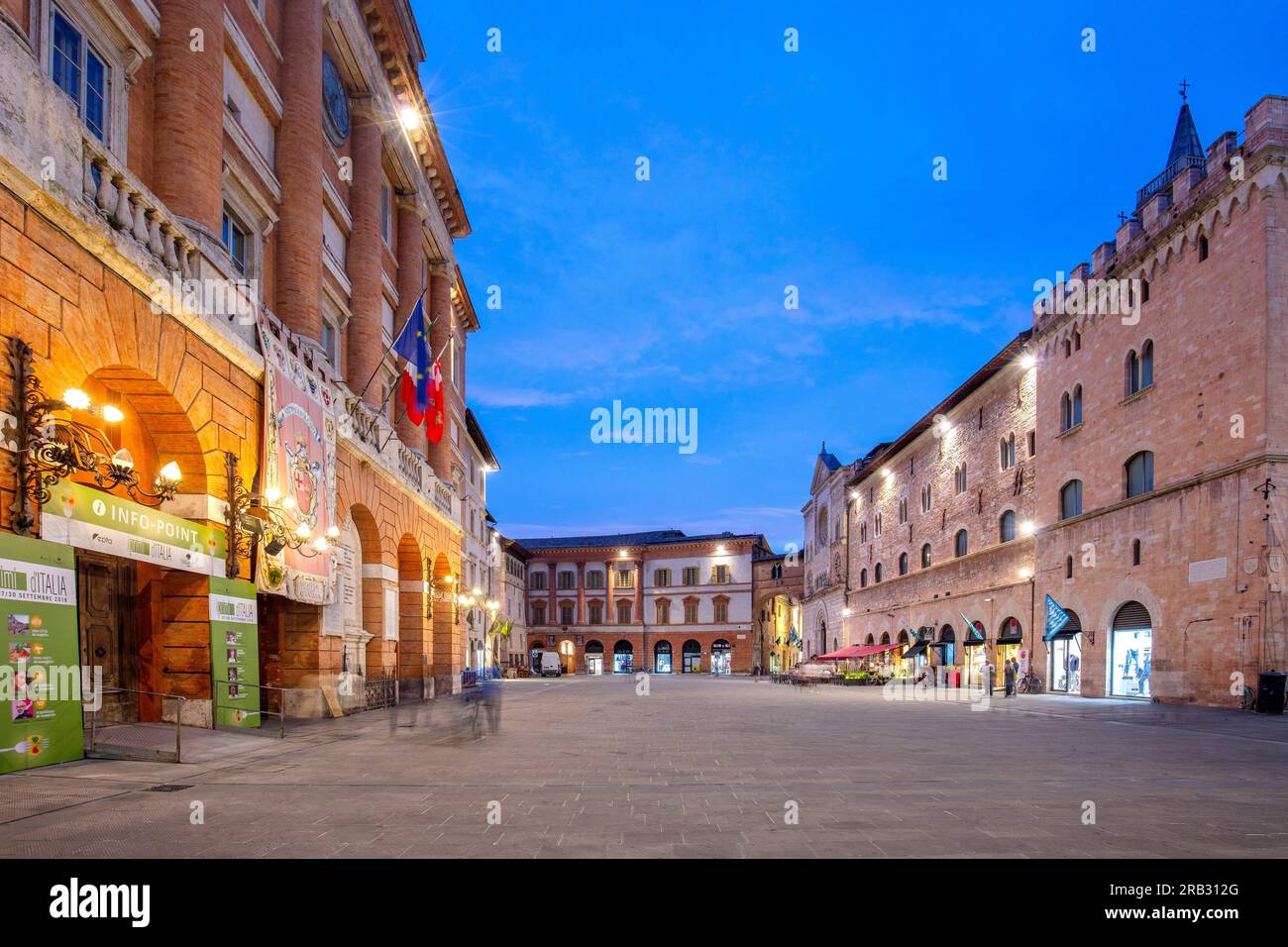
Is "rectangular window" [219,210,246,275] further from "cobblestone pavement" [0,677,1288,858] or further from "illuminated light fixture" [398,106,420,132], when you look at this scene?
"illuminated light fixture" [398,106,420,132]

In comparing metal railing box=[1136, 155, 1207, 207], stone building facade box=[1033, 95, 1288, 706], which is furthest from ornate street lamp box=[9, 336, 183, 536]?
metal railing box=[1136, 155, 1207, 207]

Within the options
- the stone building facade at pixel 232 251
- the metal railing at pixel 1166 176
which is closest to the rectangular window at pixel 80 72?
the stone building facade at pixel 232 251

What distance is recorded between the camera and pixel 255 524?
14633 mm

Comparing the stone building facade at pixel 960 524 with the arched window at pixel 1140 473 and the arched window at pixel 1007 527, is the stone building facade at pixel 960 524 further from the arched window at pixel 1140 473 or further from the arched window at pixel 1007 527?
the arched window at pixel 1140 473

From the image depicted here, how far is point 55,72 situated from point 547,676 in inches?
2355

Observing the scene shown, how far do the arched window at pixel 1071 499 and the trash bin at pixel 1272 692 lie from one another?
10673mm

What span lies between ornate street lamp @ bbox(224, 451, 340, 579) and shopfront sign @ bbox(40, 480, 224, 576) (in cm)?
24

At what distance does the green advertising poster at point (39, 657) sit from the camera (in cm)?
873

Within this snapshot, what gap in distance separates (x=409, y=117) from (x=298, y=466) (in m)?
15.5

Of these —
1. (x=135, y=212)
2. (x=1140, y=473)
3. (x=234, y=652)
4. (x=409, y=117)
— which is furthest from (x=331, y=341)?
(x=1140, y=473)

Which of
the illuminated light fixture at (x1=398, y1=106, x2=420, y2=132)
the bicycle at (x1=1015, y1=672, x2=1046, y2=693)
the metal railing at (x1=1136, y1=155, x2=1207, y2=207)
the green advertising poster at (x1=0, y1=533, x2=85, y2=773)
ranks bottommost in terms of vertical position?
the bicycle at (x1=1015, y1=672, x2=1046, y2=693)

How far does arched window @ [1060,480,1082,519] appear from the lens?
31594 millimetres

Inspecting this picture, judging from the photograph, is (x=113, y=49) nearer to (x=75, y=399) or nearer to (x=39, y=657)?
(x=75, y=399)
